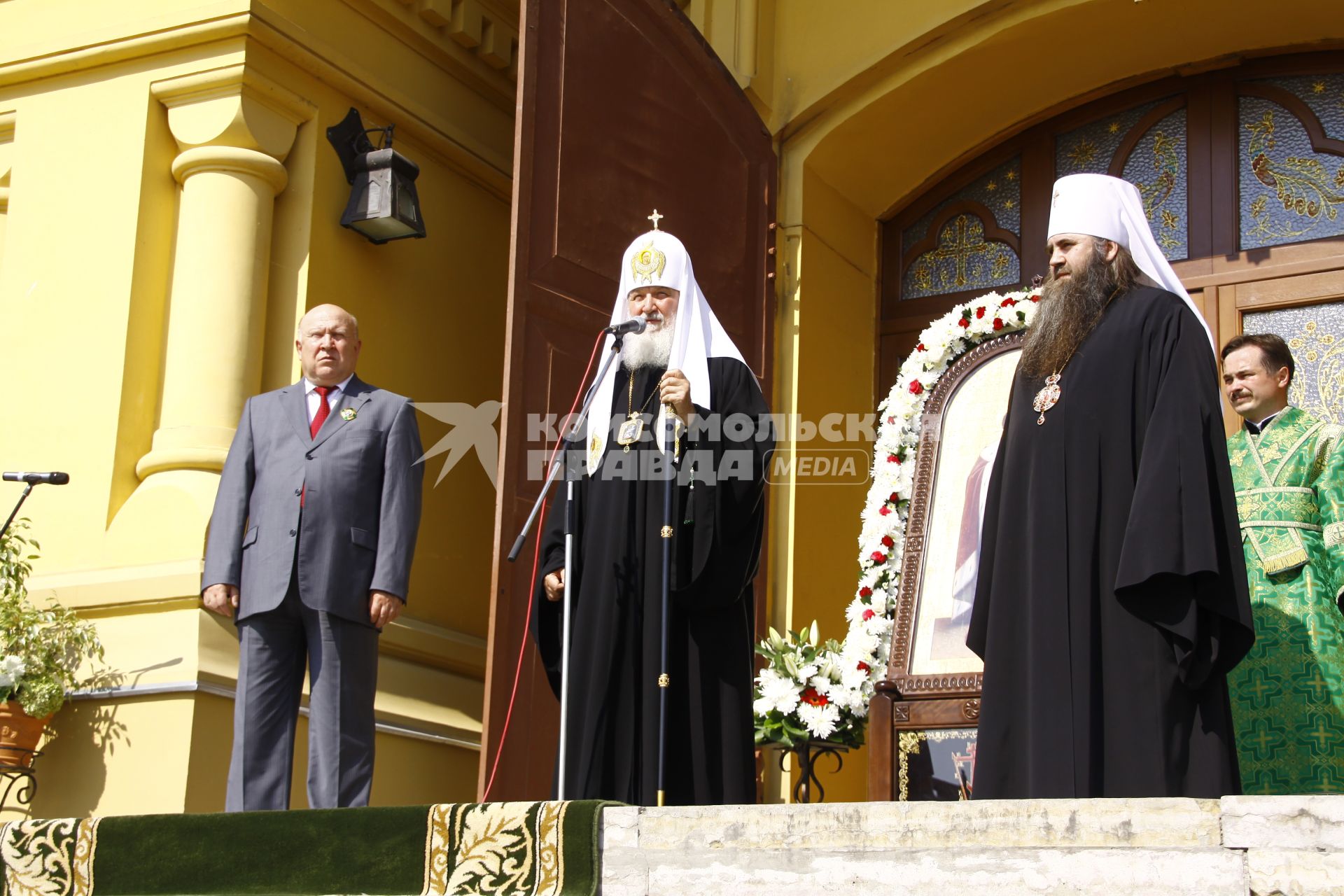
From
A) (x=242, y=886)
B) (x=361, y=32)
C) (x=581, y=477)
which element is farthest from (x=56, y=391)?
(x=242, y=886)

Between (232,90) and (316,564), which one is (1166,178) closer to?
(232,90)

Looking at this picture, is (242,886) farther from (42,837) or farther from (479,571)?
(479,571)

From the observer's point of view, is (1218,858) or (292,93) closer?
(1218,858)

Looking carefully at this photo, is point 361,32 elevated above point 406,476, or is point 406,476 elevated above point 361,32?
point 361,32

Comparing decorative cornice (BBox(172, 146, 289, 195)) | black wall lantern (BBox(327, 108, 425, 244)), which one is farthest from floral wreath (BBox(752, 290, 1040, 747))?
decorative cornice (BBox(172, 146, 289, 195))

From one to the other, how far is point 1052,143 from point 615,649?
4399 mm

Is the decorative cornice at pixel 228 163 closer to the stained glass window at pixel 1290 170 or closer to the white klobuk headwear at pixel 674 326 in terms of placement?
the white klobuk headwear at pixel 674 326

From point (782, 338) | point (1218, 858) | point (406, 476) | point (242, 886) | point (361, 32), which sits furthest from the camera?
point (782, 338)

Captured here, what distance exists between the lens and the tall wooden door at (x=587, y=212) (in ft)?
20.9

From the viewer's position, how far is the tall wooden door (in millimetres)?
6367

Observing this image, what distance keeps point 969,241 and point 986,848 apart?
5.47 meters

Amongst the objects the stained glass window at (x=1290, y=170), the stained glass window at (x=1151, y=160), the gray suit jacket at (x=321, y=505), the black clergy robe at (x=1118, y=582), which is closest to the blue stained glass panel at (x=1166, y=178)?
the stained glass window at (x=1151, y=160)

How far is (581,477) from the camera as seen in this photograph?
17.1 feet

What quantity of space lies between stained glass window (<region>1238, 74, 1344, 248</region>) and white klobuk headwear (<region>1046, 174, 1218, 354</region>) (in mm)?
3232
